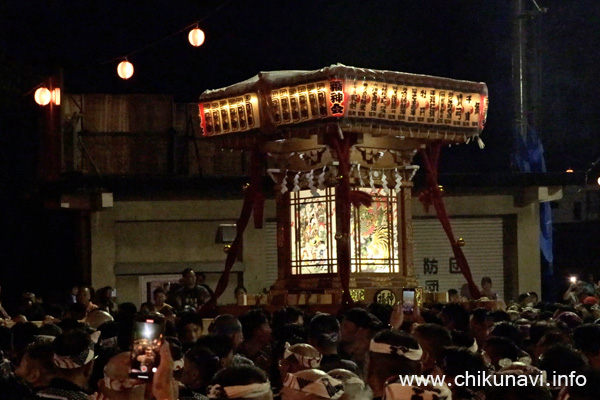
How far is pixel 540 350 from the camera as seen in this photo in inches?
320

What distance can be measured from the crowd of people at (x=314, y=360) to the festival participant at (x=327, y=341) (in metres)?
0.01

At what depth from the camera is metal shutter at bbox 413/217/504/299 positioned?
22578mm

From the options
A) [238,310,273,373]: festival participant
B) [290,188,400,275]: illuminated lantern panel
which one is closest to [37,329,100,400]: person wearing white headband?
[238,310,273,373]: festival participant

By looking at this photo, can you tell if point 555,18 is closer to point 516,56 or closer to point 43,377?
point 516,56

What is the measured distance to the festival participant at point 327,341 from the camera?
673 cm

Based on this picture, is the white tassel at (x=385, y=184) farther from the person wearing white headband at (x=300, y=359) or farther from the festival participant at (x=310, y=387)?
the festival participant at (x=310, y=387)

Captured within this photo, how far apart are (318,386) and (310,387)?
0.04m

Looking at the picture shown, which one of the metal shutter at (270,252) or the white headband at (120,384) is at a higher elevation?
the metal shutter at (270,252)

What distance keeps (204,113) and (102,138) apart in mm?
6248

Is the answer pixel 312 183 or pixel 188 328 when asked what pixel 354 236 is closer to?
pixel 312 183

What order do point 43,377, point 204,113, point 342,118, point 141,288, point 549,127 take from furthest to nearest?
point 549,127, point 141,288, point 204,113, point 342,118, point 43,377

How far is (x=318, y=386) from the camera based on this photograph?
4.98 metres

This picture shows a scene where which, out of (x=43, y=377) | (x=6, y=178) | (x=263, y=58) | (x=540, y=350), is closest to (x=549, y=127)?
(x=263, y=58)

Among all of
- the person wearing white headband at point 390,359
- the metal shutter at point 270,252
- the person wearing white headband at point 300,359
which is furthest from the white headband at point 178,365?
the metal shutter at point 270,252
